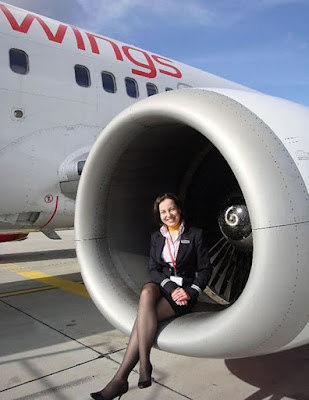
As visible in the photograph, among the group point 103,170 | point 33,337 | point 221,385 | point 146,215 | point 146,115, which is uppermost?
point 146,115

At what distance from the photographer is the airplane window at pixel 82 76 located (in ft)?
15.8

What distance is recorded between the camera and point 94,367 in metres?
3.34

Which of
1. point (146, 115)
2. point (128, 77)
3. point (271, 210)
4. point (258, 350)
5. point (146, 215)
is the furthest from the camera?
point (128, 77)

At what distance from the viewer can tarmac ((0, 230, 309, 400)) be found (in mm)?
2916

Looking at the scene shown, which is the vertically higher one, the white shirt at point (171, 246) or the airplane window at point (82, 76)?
the airplane window at point (82, 76)

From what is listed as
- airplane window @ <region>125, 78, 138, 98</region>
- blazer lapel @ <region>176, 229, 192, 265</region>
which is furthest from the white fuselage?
blazer lapel @ <region>176, 229, 192, 265</region>

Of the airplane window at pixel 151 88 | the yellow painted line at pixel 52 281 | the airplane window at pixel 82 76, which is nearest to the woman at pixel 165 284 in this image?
the airplane window at pixel 82 76

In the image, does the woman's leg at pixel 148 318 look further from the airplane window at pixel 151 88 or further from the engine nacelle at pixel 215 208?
the airplane window at pixel 151 88

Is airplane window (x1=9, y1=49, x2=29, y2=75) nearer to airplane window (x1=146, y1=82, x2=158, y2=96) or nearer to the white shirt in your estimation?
airplane window (x1=146, y1=82, x2=158, y2=96)

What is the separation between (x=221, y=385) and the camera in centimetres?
302

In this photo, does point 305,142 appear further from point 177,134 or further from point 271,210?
point 177,134

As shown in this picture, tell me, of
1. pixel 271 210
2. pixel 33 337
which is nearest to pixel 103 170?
pixel 271 210

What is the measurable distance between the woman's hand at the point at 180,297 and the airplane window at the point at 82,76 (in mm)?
3111

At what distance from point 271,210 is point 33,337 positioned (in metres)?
2.95
